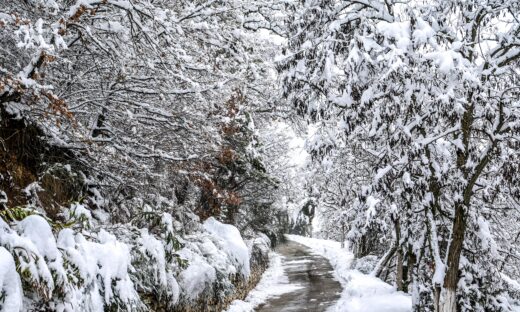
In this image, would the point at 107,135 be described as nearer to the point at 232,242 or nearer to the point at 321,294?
the point at 232,242

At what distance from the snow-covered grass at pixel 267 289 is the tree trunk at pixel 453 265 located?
6.79 m

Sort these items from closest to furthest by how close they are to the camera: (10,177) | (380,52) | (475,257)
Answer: (10,177) < (380,52) < (475,257)

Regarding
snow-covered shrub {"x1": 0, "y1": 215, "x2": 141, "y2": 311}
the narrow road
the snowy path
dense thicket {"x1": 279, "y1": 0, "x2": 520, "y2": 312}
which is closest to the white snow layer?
the snowy path

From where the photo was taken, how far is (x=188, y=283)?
9.63 meters

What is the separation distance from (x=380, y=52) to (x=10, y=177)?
5741mm

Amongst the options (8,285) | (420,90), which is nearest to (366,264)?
(420,90)

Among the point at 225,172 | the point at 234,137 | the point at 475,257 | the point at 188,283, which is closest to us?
the point at 188,283

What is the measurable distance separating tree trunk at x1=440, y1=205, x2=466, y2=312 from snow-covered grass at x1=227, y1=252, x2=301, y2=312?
6.79m

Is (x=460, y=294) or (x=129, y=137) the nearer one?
(x=129, y=137)

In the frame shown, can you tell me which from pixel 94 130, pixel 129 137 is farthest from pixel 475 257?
pixel 94 130

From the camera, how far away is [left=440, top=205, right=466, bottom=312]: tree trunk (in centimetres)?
820

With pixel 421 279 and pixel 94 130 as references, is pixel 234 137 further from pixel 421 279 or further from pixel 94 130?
pixel 421 279

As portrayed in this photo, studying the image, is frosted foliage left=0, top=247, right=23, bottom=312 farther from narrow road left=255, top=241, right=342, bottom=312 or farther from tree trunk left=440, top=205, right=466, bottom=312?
narrow road left=255, top=241, right=342, bottom=312

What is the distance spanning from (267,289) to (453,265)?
12.6 meters
